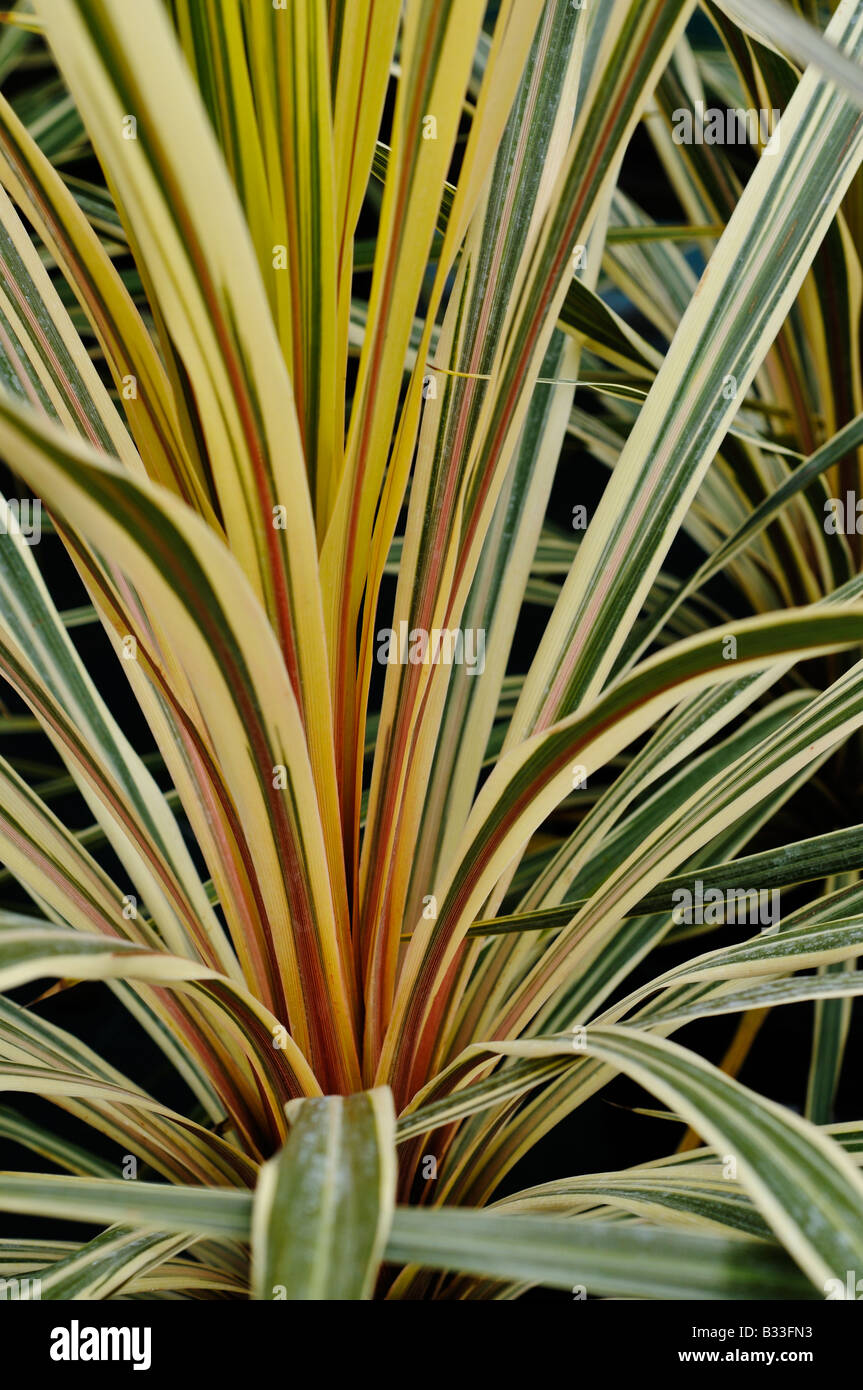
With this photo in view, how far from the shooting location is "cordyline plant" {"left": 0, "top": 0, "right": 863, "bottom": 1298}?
0.86 feet

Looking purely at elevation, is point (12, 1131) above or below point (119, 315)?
below

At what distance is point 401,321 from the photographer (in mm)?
357

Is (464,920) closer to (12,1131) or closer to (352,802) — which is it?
(352,802)

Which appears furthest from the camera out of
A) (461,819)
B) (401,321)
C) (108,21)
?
(461,819)

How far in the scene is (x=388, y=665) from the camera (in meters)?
0.43

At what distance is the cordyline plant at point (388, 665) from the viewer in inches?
10.3

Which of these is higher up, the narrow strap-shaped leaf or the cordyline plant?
the cordyline plant

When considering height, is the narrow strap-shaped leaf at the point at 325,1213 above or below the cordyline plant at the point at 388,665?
below

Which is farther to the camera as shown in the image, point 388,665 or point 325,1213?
point 388,665

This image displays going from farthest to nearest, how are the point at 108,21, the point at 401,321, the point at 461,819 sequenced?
the point at 461,819 < the point at 401,321 < the point at 108,21

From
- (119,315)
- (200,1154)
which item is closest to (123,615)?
(119,315)

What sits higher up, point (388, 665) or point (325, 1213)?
point (388, 665)
